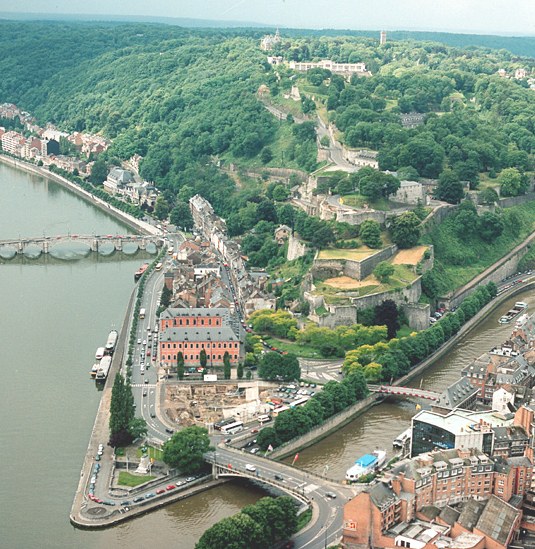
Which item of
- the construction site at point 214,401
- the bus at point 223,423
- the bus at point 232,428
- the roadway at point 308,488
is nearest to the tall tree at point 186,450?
the roadway at point 308,488

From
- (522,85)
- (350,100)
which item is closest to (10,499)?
(350,100)

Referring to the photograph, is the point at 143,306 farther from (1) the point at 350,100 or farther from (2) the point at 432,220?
(1) the point at 350,100

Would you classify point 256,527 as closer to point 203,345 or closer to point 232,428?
point 232,428

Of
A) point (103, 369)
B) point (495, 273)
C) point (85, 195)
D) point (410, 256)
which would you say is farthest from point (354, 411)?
point (85, 195)

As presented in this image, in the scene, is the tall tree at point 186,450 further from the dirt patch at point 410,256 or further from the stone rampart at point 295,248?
the dirt patch at point 410,256

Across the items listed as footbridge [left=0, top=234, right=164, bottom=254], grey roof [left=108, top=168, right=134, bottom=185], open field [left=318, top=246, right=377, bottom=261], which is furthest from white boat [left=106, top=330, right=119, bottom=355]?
grey roof [left=108, top=168, right=134, bottom=185]

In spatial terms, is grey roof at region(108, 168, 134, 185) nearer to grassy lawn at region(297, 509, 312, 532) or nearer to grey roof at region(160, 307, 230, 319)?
grey roof at region(160, 307, 230, 319)
